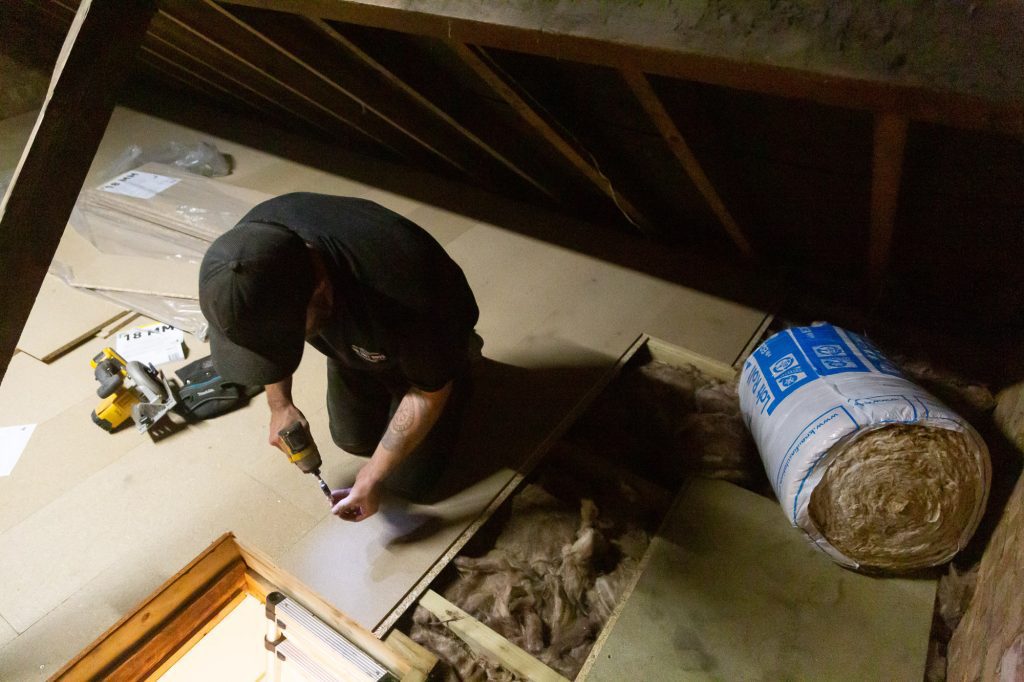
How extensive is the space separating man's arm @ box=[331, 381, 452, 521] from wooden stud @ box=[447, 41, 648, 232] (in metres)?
0.81

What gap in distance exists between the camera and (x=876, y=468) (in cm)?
138

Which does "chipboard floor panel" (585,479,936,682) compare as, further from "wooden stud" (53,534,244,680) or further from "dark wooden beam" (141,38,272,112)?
"dark wooden beam" (141,38,272,112)

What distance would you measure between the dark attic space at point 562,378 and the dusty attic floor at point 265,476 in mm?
11

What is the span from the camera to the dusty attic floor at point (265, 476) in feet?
5.24

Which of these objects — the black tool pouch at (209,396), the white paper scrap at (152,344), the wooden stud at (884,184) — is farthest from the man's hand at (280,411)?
the wooden stud at (884,184)

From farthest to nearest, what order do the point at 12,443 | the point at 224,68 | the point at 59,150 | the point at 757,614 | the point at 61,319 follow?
the point at 224,68 < the point at 61,319 < the point at 12,443 < the point at 757,614 < the point at 59,150

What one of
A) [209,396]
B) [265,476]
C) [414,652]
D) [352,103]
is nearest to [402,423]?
[414,652]

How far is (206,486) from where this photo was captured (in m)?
1.85

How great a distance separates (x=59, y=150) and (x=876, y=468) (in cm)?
187

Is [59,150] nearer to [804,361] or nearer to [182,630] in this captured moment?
[182,630]

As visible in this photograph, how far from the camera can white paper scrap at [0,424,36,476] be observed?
1.94m

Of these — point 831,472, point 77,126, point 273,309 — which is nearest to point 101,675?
point 273,309

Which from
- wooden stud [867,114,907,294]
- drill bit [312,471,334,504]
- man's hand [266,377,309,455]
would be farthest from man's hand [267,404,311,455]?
wooden stud [867,114,907,294]

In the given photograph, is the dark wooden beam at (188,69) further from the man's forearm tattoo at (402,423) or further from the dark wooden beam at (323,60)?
the man's forearm tattoo at (402,423)
